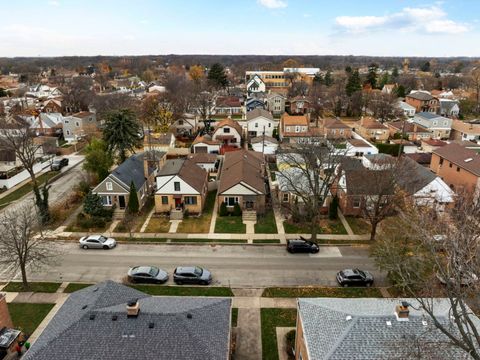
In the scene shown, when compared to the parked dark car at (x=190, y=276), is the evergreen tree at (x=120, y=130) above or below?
above

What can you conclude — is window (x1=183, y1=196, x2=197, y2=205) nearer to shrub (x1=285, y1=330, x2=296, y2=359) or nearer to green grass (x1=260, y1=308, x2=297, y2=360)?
green grass (x1=260, y1=308, x2=297, y2=360)

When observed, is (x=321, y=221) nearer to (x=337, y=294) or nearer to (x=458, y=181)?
(x=337, y=294)

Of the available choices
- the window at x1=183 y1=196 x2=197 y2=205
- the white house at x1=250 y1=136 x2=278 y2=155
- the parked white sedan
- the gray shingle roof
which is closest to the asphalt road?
the parked white sedan

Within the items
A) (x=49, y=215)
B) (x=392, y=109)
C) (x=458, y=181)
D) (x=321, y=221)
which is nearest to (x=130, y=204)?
(x=49, y=215)

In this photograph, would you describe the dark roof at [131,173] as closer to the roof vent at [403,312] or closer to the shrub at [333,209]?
the shrub at [333,209]

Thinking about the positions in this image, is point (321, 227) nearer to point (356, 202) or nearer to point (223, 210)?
point (356, 202)

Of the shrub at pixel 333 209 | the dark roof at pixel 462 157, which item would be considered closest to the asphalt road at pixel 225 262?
the shrub at pixel 333 209
